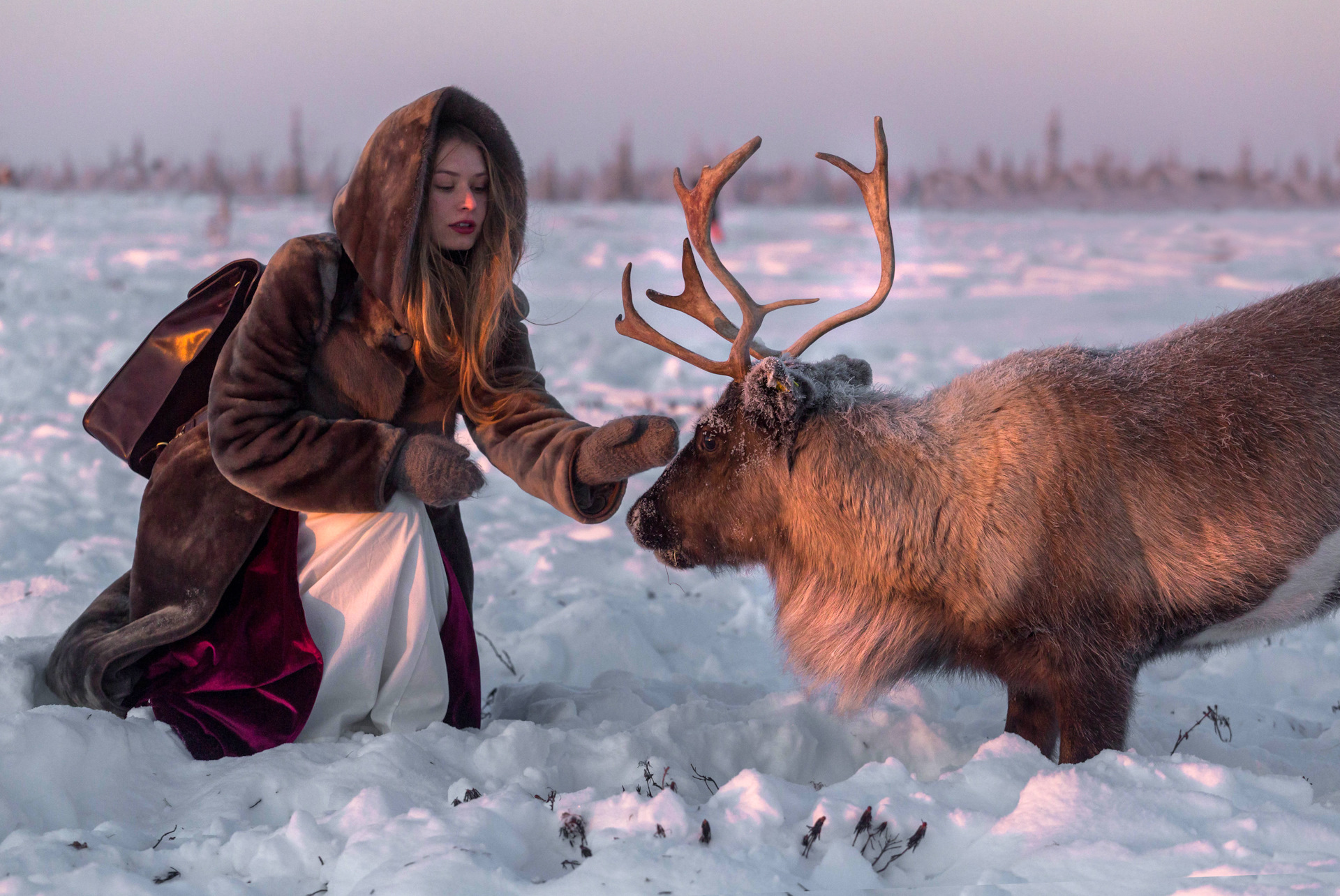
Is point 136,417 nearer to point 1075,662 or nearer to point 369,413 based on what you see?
point 369,413

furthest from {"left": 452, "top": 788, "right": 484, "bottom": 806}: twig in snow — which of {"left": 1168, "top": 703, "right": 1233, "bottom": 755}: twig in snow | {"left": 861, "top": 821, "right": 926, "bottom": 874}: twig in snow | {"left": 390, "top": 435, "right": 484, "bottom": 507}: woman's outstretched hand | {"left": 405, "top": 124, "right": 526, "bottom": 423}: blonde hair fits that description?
{"left": 1168, "top": 703, "right": 1233, "bottom": 755}: twig in snow

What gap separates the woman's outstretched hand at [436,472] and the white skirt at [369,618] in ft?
0.45

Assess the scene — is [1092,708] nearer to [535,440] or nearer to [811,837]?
[811,837]

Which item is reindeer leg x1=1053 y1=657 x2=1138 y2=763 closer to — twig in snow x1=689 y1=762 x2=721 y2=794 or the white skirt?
twig in snow x1=689 y1=762 x2=721 y2=794

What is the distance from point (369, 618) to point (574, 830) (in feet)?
3.00

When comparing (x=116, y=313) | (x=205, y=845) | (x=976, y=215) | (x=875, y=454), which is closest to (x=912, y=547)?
(x=875, y=454)

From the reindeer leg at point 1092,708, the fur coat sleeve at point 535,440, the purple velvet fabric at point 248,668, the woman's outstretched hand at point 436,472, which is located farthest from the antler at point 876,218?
the purple velvet fabric at point 248,668

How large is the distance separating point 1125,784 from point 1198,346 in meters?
1.14

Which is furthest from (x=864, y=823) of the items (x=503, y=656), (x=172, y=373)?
(x=172, y=373)

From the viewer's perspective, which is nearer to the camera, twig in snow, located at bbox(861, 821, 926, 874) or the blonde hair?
twig in snow, located at bbox(861, 821, 926, 874)

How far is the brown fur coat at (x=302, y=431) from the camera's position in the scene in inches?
100

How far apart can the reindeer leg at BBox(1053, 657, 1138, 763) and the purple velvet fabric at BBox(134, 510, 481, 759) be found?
5.77ft

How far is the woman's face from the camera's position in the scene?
2703mm

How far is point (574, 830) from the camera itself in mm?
1983
